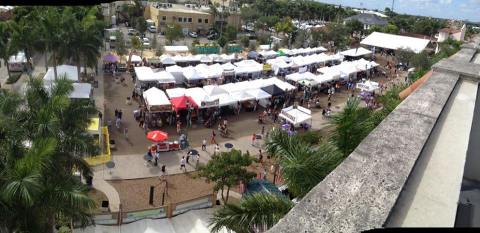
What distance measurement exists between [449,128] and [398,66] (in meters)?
38.6

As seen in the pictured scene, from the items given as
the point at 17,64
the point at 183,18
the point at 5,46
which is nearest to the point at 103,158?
the point at 5,46

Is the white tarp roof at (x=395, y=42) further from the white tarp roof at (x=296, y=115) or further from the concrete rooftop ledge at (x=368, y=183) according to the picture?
the concrete rooftop ledge at (x=368, y=183)

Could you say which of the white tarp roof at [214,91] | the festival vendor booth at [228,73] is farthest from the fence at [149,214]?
the festival vendor booth at [228,73]

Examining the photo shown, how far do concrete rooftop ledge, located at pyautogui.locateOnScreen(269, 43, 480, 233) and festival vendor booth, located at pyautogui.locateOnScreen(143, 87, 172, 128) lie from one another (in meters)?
15.5

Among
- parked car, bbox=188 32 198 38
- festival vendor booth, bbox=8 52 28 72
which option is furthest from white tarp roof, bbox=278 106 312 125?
parked car, bbox=188 32 198 38

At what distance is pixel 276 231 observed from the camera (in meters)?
2.30

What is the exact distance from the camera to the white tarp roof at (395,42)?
46.8 meters

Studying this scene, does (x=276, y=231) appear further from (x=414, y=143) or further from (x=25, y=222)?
(x=25, y=222)

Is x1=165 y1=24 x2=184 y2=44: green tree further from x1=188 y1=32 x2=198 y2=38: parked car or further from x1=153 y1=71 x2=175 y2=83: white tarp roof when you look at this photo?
x1=153 y1=71 x2=175 y2=83: white tarp roof

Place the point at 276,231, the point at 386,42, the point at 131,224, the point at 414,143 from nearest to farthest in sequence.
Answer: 1. the point at 276,231
2. the point at 414,143
3. the point at 131,224
4. the point at 386,42

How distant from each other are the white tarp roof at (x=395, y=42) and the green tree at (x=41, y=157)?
140 feet

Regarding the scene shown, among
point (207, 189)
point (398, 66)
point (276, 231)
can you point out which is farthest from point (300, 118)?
point (398, 66)

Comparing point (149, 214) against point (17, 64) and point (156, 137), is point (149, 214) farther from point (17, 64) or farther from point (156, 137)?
point (17, 64)

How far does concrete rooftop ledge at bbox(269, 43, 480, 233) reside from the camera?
2455 millimetres
